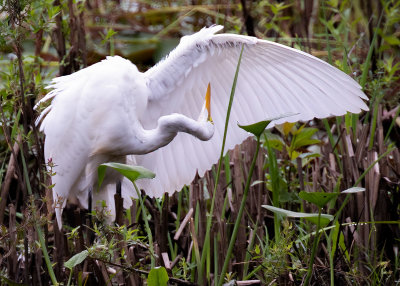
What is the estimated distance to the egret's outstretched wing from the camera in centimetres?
228

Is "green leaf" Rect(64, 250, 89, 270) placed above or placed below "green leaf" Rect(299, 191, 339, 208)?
below

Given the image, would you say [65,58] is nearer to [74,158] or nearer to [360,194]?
[74,158]

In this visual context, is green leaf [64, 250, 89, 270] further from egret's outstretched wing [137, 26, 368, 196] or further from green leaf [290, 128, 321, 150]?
green leaf [290, 128, 321, 150]

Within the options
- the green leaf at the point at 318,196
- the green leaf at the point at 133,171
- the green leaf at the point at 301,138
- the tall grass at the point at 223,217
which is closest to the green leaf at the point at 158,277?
the tall grass at the point at 223,217

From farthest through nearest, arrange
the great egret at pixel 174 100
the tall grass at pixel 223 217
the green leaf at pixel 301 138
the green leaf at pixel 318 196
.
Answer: the green leaf at pixel 301 138 < the great egret at pixel 174 100 < the tall grass at pixel 223 217 < the green leaf at pixel 318 196

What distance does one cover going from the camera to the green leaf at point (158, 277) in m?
1.68

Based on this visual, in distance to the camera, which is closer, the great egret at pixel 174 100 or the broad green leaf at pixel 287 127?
the great egret at pixel 174 100

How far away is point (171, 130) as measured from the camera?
7.27 feet

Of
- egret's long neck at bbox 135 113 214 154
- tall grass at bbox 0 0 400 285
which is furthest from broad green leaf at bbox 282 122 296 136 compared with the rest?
egret's long neck at bbox 135 113 214 154

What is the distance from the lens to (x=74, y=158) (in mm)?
2459

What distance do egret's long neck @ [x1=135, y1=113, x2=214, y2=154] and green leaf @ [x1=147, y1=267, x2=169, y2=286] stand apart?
22.1 inches

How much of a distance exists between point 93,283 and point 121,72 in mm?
768

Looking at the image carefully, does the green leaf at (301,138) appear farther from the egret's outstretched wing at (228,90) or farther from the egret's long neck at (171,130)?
the egret's long neck at (171,130)

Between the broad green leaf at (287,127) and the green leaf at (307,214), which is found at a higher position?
the broad green leaf at (287,127)
